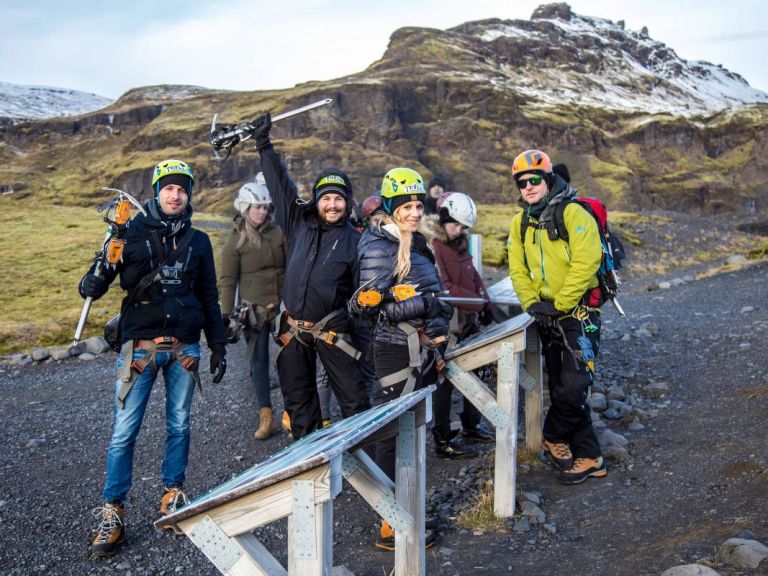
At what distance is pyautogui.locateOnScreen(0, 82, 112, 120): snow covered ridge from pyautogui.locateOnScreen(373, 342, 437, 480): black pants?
160143 mm

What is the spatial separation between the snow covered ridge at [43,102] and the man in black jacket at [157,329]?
6259 inches

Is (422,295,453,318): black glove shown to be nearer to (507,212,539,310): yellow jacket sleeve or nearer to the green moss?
(507,212,539,310): yellow jacket sleeve

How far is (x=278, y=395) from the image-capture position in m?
10.2

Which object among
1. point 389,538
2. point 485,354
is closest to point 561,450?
point 485,354

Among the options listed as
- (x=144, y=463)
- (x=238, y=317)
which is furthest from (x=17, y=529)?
(x=238, y=317)

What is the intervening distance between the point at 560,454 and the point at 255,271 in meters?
3.90

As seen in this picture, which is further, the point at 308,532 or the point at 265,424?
the point at 265,424

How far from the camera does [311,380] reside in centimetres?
632

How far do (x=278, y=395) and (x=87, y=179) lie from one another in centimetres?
9327

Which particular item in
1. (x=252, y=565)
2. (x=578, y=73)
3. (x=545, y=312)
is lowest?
(x=252, y=565)

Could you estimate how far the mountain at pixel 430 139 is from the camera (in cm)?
8725

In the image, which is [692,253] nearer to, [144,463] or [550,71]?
[144,463]

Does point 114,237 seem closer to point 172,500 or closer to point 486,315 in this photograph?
point 172,500

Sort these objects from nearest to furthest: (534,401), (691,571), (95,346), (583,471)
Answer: (691,571), (583,471), (534,401), (95,346)
